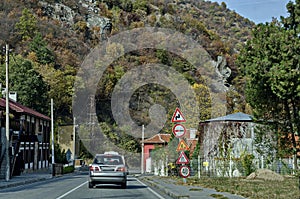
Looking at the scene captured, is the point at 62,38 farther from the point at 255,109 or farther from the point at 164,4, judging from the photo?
the point at 255,109

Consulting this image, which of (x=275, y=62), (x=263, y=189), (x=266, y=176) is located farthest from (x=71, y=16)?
(x=263, y=189)

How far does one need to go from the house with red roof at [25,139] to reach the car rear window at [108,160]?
1434cm

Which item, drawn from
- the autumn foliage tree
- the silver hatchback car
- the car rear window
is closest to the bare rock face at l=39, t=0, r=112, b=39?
the autumn foliage tree

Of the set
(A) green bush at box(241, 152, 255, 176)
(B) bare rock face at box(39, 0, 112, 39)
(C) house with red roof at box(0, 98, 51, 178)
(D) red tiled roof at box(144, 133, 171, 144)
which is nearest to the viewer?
(A) green bush at box(241, 152, 255, 176)

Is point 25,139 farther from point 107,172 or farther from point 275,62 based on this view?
point 275,62

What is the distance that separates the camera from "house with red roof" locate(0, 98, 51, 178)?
38.6 meters

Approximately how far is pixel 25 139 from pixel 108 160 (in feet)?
87.1

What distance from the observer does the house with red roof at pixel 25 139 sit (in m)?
38.6

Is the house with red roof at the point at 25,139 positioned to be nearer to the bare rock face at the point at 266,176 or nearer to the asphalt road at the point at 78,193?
the asphalt road at the point at 78,193

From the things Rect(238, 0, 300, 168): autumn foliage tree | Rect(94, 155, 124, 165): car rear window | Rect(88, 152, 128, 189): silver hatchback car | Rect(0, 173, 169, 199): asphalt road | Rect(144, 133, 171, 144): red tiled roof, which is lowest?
Rect(0, 173, 169, 199): asphalt road

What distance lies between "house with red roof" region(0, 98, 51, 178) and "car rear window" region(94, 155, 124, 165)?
14.3 meters

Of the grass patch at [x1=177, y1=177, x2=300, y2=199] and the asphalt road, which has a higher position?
the grass patch at [x1=177, y1=177, x2=300, y2=199]

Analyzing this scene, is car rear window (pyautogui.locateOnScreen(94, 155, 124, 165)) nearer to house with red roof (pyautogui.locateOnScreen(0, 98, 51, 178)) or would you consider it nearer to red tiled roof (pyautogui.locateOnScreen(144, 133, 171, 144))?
house with red roof (pyautogui.locateOnScreen(0, 98, 51, 178))

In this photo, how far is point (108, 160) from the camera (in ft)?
76.3
